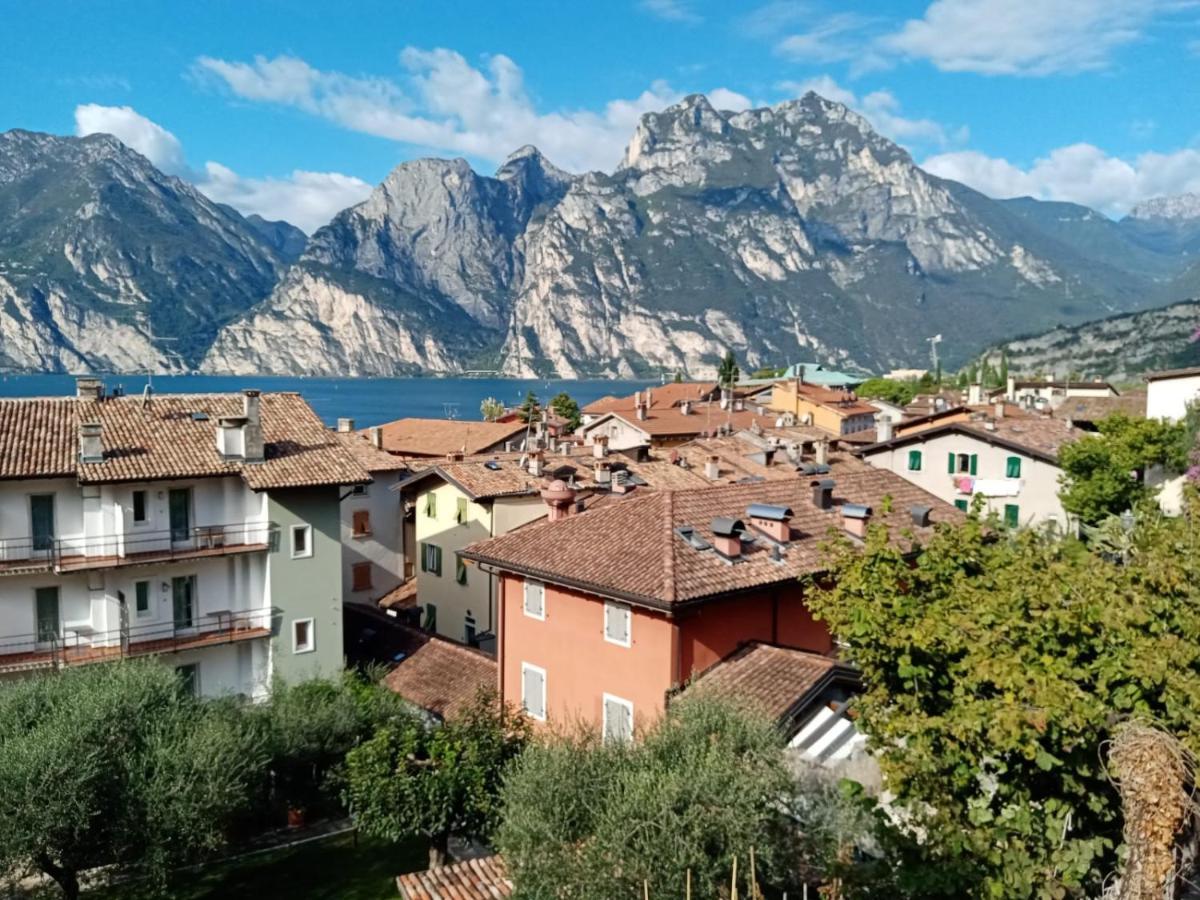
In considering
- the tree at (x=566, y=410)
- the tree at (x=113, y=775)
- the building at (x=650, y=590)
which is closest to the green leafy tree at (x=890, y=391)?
the tree at (x=566, y=410)

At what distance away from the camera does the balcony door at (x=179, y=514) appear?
2681 cm

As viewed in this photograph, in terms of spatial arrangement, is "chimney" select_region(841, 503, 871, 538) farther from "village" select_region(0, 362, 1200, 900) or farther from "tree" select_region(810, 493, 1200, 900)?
"tree" select_region(810, 493, 1200, 900)

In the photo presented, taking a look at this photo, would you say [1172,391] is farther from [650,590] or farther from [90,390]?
[90,390]

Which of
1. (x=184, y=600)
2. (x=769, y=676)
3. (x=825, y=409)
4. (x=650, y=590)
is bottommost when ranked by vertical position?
(x=184, y=600)

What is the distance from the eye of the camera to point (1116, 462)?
36.8m

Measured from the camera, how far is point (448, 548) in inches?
1457

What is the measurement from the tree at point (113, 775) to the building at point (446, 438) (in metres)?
35.4

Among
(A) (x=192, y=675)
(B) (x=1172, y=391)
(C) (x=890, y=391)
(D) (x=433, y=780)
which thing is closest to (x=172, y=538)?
(A) (x=192, y=675)

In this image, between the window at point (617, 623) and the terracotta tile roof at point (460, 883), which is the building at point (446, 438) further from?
the terracotta tile roof at point (460, 883)

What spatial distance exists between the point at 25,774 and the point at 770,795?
1220cm

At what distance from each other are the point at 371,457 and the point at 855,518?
28.0m

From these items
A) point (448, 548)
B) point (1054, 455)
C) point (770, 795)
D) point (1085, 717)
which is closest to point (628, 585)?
point (770, 795)

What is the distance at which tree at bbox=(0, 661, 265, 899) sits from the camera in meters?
15.4

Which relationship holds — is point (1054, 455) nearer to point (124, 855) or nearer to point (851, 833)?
point (851, 833)
